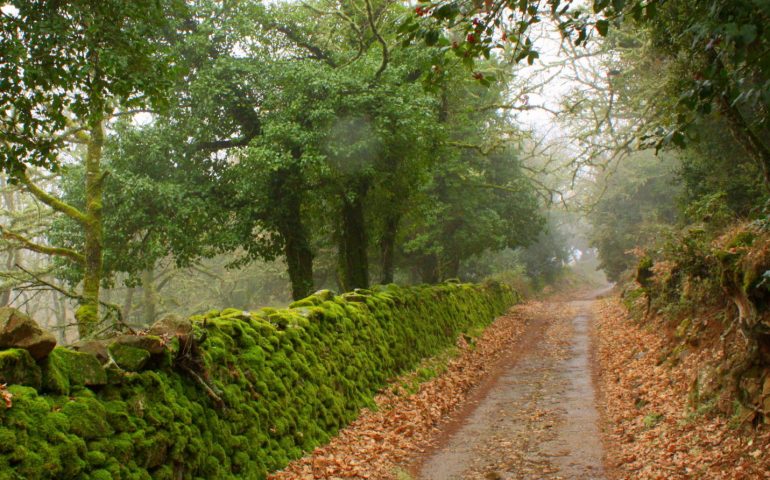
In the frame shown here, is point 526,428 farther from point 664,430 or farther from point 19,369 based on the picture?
point 19,369

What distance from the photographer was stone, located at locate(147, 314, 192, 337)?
5996 millimetres

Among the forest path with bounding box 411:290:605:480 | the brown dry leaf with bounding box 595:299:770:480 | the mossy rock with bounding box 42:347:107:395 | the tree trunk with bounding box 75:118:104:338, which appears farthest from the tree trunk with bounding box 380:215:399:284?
the mossy rock with bounding box 42:347:107:395

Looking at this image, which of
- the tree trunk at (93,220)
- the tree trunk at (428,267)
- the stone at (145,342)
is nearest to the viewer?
the stone at (145,342)

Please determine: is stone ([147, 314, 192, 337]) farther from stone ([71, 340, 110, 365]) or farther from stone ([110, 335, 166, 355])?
stone ([71, 340, 110, 365])

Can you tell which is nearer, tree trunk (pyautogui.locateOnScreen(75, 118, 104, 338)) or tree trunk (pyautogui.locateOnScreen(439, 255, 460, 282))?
tree trunk (pyautogui.locateOnScreen(75, 118, 104, 338))

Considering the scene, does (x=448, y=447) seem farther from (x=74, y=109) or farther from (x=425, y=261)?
(x=425, y=261)

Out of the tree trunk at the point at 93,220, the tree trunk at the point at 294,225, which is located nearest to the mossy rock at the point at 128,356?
the tree trunk at the point at 93,220

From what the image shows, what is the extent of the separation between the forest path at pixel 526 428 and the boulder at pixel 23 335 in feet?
15.2

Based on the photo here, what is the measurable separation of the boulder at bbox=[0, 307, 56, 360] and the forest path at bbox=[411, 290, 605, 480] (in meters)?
4.62

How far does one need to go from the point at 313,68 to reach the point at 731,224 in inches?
387

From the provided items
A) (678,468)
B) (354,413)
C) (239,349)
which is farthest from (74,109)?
(678,468)

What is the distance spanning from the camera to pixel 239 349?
7398 millimetres

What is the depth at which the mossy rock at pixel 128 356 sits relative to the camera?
5.34 m

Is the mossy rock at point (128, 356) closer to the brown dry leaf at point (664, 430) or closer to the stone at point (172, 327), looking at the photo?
the stone at point (172, 327)
